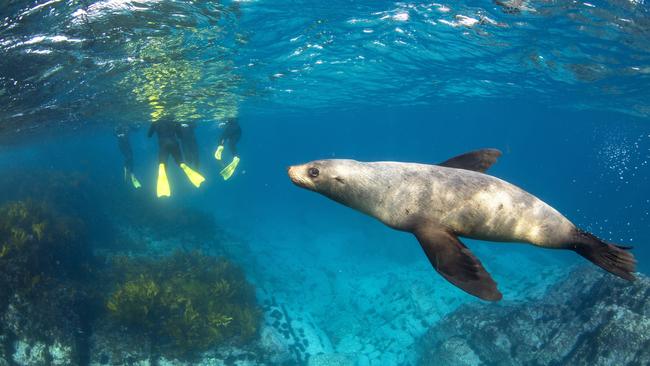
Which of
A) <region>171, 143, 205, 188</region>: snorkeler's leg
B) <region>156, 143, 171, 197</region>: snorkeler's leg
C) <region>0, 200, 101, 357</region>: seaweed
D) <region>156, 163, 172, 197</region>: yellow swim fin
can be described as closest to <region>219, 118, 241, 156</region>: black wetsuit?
<region>171, 143, 205, 188</region>: snorkeler's leg

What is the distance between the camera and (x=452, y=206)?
342cm

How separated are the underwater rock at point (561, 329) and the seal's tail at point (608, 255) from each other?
524cm

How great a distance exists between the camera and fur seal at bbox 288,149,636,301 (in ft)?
11.1

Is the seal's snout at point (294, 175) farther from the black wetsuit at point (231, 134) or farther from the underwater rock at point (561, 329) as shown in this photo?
the black wetsuit at point (231, 134)

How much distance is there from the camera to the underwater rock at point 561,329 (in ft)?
23.1

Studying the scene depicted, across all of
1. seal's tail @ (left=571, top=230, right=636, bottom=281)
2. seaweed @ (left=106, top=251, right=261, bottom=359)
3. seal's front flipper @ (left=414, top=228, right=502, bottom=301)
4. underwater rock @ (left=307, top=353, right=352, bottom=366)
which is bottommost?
underwater rock @ (left=307, top=353, right=352, bottom=366)

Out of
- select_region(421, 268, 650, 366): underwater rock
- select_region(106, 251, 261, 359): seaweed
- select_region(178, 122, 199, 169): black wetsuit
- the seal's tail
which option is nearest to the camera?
the seal's tail

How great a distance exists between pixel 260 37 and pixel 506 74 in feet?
48.4

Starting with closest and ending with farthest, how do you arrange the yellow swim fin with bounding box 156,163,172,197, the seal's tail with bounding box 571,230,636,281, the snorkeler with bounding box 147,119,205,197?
1. the seal's tail with bounding box 571,230,636,281
2. the yellow swim fin with bounding box 156,163,172,197
3. the snorkeler with bounding box 147,119,205,197

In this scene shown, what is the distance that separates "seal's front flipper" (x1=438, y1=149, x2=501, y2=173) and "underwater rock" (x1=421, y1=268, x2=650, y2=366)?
593 cm

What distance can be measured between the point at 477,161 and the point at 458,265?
158 cm

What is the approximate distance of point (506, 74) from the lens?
20.1 metres

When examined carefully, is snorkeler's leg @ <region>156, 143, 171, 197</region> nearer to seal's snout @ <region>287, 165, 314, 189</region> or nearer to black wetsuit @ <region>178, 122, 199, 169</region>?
black wetsuit @ <region>178, 122, 199, 169</region>

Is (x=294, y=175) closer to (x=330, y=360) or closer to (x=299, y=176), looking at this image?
(x=299, y=176)
